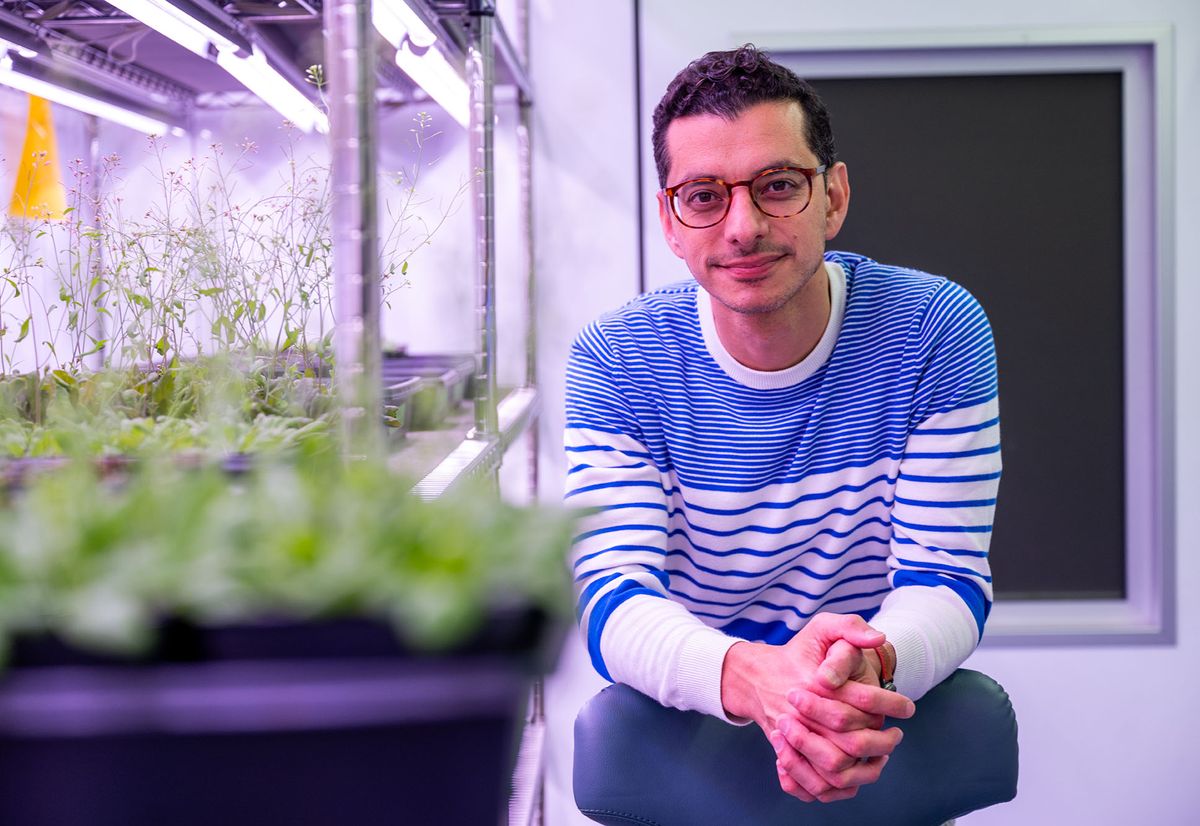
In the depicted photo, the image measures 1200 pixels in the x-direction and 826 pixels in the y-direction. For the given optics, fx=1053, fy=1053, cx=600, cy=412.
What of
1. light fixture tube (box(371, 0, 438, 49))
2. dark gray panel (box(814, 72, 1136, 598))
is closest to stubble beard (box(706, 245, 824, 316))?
light fixture tube (box(371, 0, 438, 49))

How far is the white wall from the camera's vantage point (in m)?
2.78

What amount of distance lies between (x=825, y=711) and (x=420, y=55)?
3.88ft

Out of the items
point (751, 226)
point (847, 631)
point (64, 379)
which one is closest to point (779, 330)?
point (751, 226)

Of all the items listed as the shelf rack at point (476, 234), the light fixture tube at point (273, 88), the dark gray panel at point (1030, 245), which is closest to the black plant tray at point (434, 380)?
the shelf rack at point (476, 234)

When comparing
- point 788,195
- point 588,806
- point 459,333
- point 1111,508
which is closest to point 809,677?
point 588,806

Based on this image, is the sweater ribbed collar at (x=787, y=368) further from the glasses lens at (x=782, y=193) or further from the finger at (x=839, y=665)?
the finger at (x=839, y=665)

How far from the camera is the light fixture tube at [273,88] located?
5.98 ft

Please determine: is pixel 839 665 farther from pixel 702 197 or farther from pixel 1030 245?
pixel 1030 245

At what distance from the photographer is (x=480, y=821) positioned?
1.98ft

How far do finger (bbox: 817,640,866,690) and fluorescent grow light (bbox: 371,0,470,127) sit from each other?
989mm

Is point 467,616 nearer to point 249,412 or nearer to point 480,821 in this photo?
point 480,821

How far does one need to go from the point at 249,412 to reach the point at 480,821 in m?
0.75

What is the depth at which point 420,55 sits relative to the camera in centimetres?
171

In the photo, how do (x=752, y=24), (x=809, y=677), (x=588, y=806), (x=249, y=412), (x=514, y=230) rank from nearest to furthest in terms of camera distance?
(x=249, y=412), (x=809, y=677), (x=588, y=806), (x=752, y=24), (x=514, y=230)
